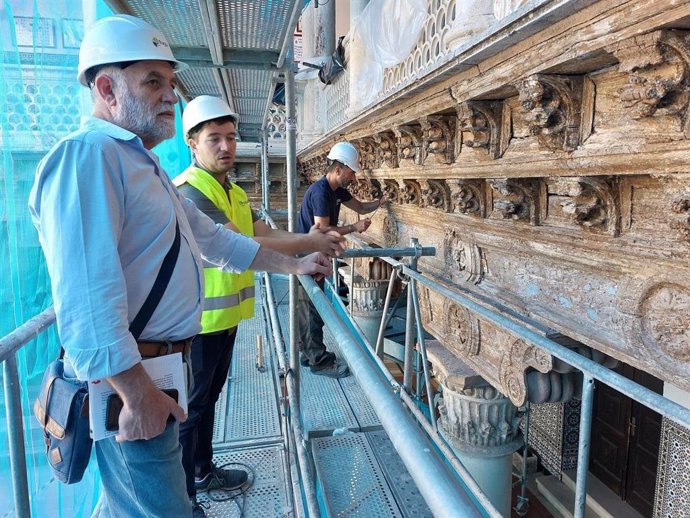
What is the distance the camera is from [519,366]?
3082mm

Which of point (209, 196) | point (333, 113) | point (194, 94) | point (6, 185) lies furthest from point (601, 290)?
point (333, 113)

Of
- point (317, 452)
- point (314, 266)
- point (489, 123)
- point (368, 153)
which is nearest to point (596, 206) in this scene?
point (489, 123)

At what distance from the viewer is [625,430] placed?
5.67 meters

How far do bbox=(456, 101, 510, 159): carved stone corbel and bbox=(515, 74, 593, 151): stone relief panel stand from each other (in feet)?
1.82

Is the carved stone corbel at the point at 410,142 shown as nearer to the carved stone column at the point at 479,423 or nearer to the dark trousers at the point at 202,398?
the carved stone column at the point at 479,423

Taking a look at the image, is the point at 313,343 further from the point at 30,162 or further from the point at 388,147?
the point at 30,162

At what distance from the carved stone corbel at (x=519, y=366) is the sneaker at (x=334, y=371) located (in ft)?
4.48

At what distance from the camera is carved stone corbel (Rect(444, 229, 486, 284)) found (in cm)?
354

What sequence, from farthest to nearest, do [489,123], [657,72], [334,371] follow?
[334,371] < [489,123] < [657,72]

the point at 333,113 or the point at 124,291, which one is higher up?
the point at 333,113

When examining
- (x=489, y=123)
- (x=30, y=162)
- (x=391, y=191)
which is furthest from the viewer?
(x=391, y=191)

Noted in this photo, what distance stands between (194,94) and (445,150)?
221 centimetres

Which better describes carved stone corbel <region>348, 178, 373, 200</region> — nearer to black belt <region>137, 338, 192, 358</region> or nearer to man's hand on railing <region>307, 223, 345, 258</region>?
man's hand on railing <region>307, 223, 345, 258</region>

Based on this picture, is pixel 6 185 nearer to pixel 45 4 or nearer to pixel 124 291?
pixel 45 4
